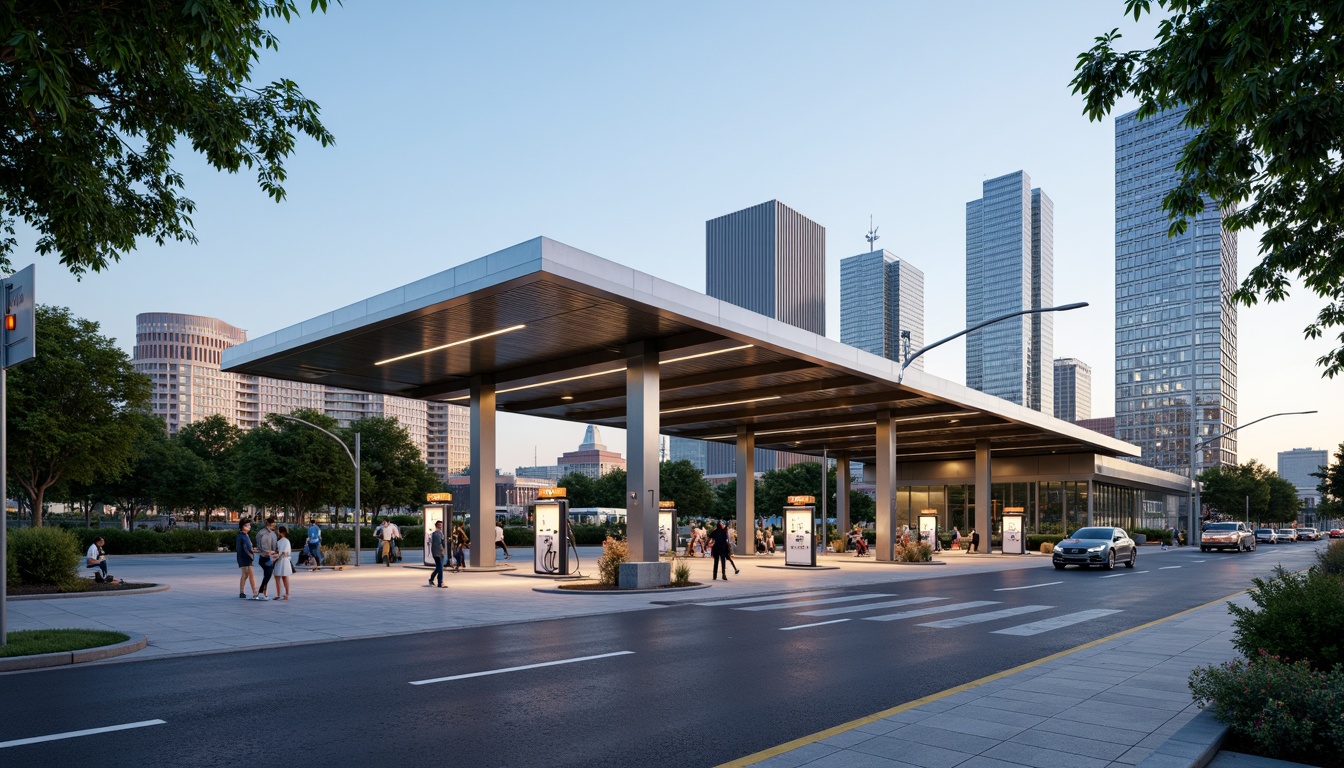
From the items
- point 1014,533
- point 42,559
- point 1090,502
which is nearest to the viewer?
point 42,559

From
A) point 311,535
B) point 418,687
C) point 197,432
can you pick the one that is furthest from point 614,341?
point 197,432

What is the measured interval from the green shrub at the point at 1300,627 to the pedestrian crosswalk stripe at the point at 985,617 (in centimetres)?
708

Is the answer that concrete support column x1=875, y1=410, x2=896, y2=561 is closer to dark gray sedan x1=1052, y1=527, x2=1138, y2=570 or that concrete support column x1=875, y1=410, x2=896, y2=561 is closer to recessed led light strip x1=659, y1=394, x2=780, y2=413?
recessed led light strip x1=659, y1=394, x2=780, y2=413

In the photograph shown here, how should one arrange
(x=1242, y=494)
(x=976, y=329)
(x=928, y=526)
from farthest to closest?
(x=1242, y=494), (x=928, y=526), (x=976, y=329)

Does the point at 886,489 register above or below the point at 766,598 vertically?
above

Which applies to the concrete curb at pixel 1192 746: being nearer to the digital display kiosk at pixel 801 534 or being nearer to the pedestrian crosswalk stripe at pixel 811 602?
the pedestrian crosswalk stripe at pixel 811 602

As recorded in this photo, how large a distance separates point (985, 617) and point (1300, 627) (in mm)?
9023

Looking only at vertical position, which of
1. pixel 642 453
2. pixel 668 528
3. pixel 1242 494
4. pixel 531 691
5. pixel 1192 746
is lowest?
pixel 1242 494

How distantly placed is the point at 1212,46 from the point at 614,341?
18783 millimetres

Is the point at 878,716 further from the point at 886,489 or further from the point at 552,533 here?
the point at 886,489

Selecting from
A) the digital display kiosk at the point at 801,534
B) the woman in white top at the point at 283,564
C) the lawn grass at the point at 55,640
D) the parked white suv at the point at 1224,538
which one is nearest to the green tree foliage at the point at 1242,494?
the parked white suv at the point at 1224,538

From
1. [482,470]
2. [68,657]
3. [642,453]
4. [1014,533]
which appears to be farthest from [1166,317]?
[68,657]

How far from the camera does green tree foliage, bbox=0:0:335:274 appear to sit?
796 cm

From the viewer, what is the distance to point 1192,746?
6441mm
